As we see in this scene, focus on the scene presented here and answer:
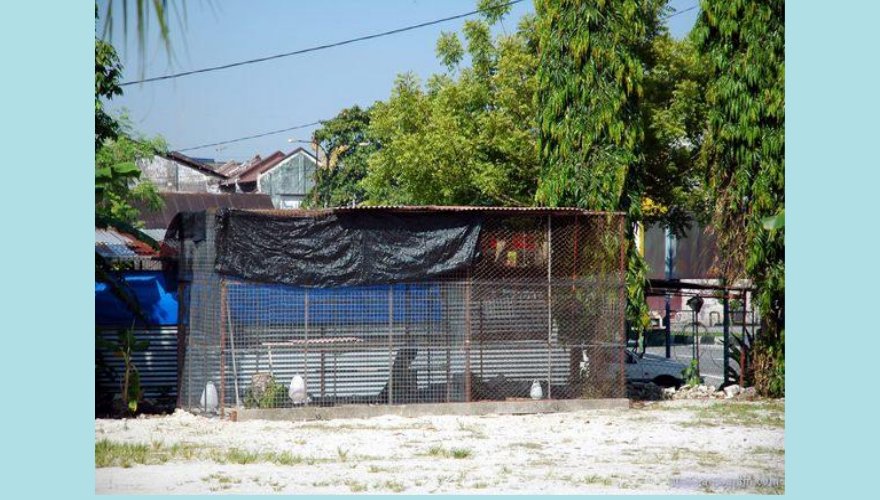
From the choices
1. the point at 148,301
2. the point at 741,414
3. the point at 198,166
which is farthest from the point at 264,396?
the point at 198,166

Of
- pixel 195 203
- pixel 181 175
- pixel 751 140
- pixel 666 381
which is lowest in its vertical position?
pixel 666 381

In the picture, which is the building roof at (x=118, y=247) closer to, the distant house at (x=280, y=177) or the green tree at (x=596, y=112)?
the distant house at (x=280, y=177)

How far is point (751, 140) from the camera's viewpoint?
42.8 feet

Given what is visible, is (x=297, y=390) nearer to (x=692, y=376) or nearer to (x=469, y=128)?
(x=692, y=376)

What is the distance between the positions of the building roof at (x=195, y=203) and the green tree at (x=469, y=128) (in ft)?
8.40

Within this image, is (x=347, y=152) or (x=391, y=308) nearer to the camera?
(x=391, y=308)

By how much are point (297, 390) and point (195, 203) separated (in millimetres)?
9398

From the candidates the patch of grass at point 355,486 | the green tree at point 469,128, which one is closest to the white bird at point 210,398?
the patch of grass at point 355,486

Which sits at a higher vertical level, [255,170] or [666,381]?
[255,170]

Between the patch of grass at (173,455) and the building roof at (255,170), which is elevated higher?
the building roof at (255,170)

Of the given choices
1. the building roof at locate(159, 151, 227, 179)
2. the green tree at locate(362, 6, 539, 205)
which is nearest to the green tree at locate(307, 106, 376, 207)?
the green tree at locate(362, 6, 539, 205)

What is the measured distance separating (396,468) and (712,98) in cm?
613

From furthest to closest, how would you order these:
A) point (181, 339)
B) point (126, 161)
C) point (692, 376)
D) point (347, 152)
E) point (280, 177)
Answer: point (347, 152) → point (280, 177) → point (126, 161) → point (692, 376) → point (181, 339)

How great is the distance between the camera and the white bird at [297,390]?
462 inches
